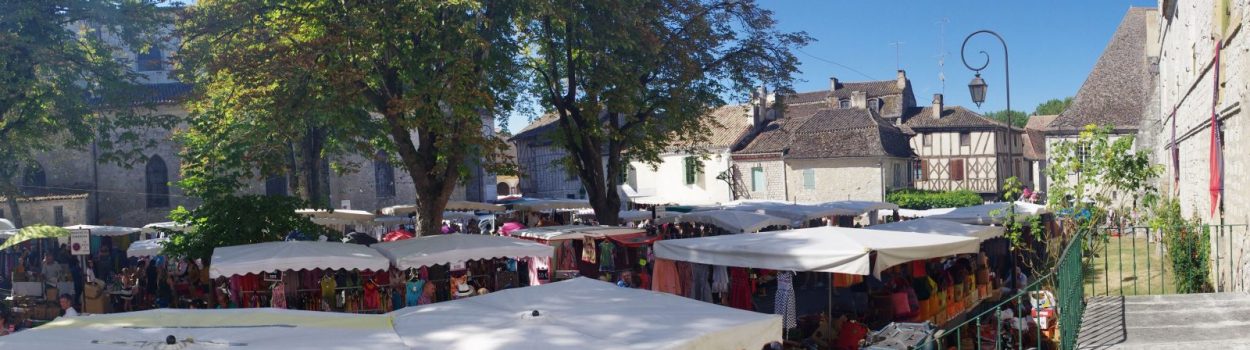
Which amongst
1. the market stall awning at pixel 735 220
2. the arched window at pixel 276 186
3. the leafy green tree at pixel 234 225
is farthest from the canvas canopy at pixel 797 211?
the arched window at pixel 276 186

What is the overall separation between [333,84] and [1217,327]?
1249 centimetres

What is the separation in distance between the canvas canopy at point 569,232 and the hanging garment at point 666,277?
143 inches

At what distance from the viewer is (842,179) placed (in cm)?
4125

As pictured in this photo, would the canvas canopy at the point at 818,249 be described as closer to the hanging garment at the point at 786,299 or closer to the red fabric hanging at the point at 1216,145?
the hanging garment at the point at 786,299

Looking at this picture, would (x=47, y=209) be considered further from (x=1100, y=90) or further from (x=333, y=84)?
(x=1100, y=90)

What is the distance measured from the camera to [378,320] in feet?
22.0

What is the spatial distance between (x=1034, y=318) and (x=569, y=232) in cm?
802

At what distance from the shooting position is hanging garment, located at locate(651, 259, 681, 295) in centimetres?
1247

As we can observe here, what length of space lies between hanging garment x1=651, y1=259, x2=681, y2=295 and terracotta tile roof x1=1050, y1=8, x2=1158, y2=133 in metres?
28.3

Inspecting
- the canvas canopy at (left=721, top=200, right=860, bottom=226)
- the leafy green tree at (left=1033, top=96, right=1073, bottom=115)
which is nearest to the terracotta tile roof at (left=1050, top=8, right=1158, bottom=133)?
the canvas canopy at (left=721, top=200, right=860, bottom=226)

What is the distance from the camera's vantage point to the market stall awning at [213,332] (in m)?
5.62

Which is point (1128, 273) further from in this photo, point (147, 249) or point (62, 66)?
point (62, 66)

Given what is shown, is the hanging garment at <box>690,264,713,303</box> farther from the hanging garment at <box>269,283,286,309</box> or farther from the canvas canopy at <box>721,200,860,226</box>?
the canvas canopy at <box>721,200,860,226</box>

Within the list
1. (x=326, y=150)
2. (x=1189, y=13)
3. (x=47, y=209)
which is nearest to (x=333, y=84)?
(x=326, y=150)
